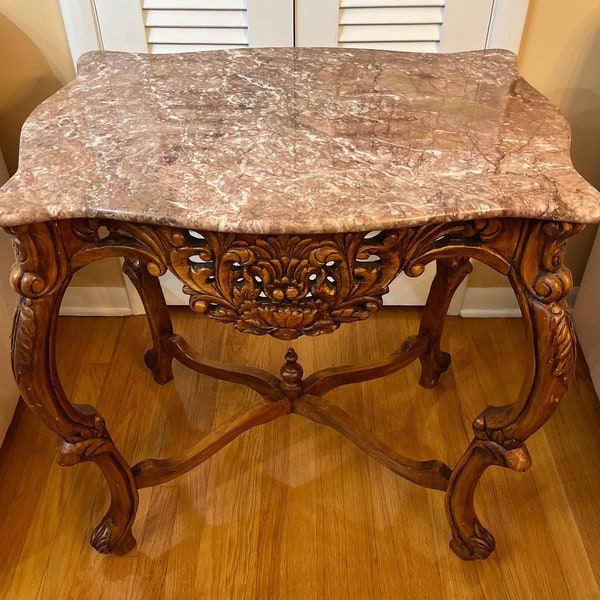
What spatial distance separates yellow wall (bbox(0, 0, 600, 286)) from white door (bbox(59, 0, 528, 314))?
5cm

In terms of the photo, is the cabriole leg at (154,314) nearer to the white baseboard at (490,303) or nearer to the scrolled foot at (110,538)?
the scrolled foot at (110,538)

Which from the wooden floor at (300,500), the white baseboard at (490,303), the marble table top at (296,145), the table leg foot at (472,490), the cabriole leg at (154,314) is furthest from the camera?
the white baseboard at (490,303)

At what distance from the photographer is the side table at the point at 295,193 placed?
0.74 m

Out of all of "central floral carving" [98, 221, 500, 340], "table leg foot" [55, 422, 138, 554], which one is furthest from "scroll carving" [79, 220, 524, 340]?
"table leg foot" [55, 422, 138, 554]

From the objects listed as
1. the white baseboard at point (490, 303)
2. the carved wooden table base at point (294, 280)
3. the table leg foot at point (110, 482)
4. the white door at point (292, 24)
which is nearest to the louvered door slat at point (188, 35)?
the white door at point (292, 24)

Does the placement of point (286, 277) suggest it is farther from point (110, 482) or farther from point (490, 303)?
point (490, 303)

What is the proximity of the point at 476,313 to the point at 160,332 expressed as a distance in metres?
0.77

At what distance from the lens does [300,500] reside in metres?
1.26

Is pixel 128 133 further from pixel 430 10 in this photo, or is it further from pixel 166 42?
pixel 430 10

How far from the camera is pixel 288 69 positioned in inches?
39.7

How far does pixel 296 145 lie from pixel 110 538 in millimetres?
752

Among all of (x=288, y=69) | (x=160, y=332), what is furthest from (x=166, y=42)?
(x=160, y=332)

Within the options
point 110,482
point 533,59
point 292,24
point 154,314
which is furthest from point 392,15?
point 110,482

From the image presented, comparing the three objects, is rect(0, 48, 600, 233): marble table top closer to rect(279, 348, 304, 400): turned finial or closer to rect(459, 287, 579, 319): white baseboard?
rect(279, 348, 304, 400): turned finial
